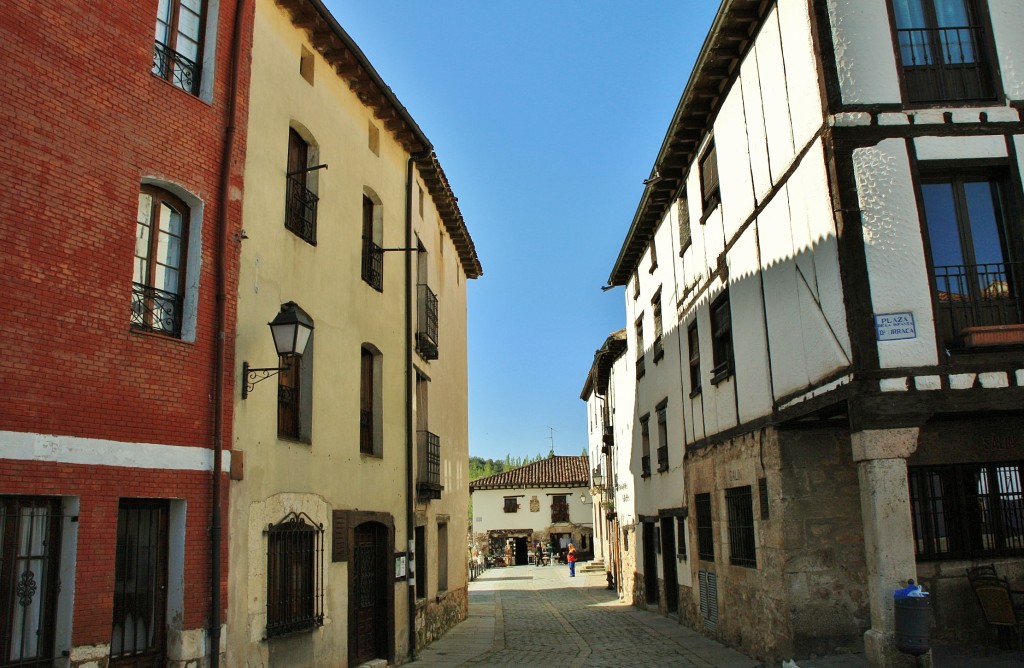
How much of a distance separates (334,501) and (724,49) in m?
9.13

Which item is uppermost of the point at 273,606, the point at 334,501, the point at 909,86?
the point at 909,86

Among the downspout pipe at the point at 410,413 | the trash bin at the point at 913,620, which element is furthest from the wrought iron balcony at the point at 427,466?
the trash bin at the point at 913,620

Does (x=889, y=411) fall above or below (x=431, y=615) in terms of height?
above

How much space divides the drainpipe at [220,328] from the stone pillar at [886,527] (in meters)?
7.07

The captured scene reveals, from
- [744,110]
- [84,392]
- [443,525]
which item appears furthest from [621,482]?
[84,392]

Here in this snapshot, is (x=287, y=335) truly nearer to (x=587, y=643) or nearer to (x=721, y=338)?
(x=721, y=338)

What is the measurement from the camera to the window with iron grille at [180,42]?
9234 mm

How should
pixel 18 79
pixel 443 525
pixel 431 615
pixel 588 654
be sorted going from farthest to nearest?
pixel 443 525, pixel 431 615, pixel 588 654, pixel 18 79

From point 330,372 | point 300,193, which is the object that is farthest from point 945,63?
point 330,372

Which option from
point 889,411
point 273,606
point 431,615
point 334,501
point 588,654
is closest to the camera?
point 889,411

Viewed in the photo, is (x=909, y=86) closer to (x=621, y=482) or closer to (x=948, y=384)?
(x=948, y=384)

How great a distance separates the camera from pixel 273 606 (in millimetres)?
10047

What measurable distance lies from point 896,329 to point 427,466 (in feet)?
34.1

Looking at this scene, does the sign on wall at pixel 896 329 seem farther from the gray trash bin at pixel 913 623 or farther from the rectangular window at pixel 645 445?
the rectangular window at pixel 645 445
